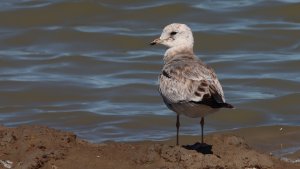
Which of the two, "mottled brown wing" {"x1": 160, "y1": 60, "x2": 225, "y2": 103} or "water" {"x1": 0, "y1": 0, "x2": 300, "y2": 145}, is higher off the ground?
"mottled brown wing" {"x1": 160, "y1": 60, "x2": 225, "y2": 103}

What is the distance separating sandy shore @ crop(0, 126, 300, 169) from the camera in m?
7.03

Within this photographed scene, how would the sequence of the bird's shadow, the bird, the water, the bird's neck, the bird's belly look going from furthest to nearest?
the water → the bird's neck → the bird's shadow → the bird's belly → the bird

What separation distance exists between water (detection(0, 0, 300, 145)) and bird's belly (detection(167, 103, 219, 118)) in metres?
2.17

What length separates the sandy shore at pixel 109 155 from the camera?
7031mm

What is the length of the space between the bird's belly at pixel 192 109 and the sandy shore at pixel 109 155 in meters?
0.31

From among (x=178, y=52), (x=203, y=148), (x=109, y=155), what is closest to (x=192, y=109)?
(x=203, y=148)

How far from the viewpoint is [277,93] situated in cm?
1141

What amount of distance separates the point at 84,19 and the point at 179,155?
825 centimetres

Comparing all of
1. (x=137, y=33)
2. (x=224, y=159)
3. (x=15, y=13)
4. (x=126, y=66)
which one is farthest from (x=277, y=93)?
(x=15, y=13)

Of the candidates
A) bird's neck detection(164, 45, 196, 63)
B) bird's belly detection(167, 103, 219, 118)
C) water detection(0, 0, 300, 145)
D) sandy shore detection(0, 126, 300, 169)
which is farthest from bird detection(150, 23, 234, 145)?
water detection(0, 0, 300, 145)

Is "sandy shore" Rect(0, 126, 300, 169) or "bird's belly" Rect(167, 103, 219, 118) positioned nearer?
"sandy shore" Rect(0, 126, 300, 169)

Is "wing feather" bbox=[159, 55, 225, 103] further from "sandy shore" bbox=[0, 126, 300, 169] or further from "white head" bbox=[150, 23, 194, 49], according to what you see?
"white head" bbox=[150, 23, 194, 49]

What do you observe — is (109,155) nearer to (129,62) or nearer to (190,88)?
(190,88)

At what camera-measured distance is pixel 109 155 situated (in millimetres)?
7477
